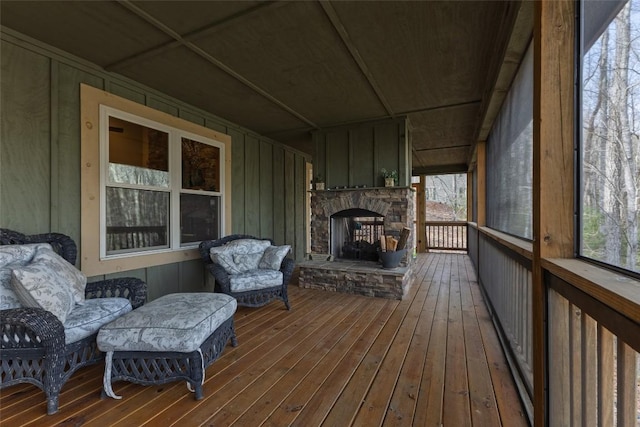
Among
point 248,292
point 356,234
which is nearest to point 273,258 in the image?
point 248,292

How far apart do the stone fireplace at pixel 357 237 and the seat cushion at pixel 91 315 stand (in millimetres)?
2645

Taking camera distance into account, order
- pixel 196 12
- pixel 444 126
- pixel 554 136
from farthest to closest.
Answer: pixel 444 126
pixel 196 12
pixel 554 136

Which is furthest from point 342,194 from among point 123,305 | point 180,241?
point 123,305

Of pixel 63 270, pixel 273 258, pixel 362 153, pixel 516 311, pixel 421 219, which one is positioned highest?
pixel 362 153

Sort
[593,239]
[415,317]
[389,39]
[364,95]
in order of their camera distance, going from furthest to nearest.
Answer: [364,95]
[415,317]
[389,39]
[593,239]

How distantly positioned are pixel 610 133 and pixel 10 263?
3.42 m

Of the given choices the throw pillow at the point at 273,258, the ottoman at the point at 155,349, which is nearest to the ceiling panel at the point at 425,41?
the throw pillow at the point at 273,258

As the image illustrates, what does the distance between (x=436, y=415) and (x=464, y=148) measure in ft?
19.0

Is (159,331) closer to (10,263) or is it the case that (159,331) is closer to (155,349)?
(155,349)

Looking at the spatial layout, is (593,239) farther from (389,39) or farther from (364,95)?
(364,95)

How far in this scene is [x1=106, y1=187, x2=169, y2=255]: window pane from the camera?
3023 millimetres

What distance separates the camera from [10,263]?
76.9 inches

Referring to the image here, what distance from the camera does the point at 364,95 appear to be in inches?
137

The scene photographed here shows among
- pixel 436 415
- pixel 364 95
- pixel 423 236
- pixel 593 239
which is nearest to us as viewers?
pixel 593 239
